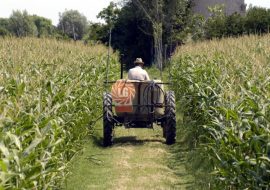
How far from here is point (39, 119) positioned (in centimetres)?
517

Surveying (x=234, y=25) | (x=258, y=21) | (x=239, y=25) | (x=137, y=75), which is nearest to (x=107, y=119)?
(x=137, y=75)

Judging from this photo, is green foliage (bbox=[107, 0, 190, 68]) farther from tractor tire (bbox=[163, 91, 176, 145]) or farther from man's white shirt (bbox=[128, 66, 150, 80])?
tractor tire (bbox=[163, 91, 176, 145])

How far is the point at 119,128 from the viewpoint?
1178 cm

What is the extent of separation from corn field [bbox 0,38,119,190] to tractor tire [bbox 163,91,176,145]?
5.02ft

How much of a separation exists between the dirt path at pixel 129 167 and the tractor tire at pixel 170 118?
175 millimetres

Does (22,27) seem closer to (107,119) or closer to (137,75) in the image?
(137,75)

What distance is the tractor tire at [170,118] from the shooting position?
945 cm

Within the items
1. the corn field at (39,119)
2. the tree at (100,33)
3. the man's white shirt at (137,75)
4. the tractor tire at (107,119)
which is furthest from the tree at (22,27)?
the tractor tire at (107,119)

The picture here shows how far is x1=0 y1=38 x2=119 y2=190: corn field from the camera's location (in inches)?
155

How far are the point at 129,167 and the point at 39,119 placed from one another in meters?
3.39

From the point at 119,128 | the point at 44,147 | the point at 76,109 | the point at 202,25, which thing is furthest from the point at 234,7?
the point at 44,147

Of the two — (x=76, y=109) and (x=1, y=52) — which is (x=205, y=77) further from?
(x=1, y=52)

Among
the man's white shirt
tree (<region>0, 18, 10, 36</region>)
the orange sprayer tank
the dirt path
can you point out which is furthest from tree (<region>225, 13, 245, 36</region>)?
the orange sprayer tank

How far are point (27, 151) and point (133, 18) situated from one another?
26.6 meters
